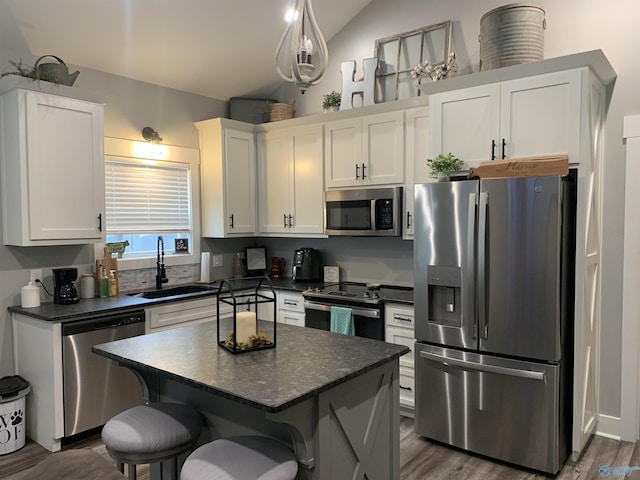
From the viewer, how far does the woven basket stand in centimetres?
459

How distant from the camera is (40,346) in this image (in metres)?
3.10

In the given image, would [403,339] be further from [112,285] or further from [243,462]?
[112,285]

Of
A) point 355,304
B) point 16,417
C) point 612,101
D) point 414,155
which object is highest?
point 612,101

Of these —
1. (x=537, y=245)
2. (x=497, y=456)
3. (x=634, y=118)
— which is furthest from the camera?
(x=634, y=118)

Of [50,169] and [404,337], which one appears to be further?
[404,337]

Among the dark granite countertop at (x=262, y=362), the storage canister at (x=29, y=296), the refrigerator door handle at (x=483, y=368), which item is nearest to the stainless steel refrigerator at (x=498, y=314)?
the refrigerator door handle at (x=483, y=368)

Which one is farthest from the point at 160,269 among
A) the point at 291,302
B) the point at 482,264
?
the point at 482,264

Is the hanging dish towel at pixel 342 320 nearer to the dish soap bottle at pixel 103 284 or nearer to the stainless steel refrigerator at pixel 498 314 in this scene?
the stainless steel refrigerator at pixel 498 314

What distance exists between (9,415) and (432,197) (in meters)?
3.00

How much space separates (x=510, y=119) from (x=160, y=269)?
299 cm

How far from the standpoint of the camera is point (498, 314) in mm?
2828

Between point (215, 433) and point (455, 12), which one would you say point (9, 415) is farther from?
point (455, 12)

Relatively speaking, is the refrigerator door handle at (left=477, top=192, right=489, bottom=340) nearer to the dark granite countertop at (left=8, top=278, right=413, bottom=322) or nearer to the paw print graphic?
the dark granite countertop at (left=8, top=278, right=413, bottom=322)

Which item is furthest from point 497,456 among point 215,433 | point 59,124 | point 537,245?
point 59,124
